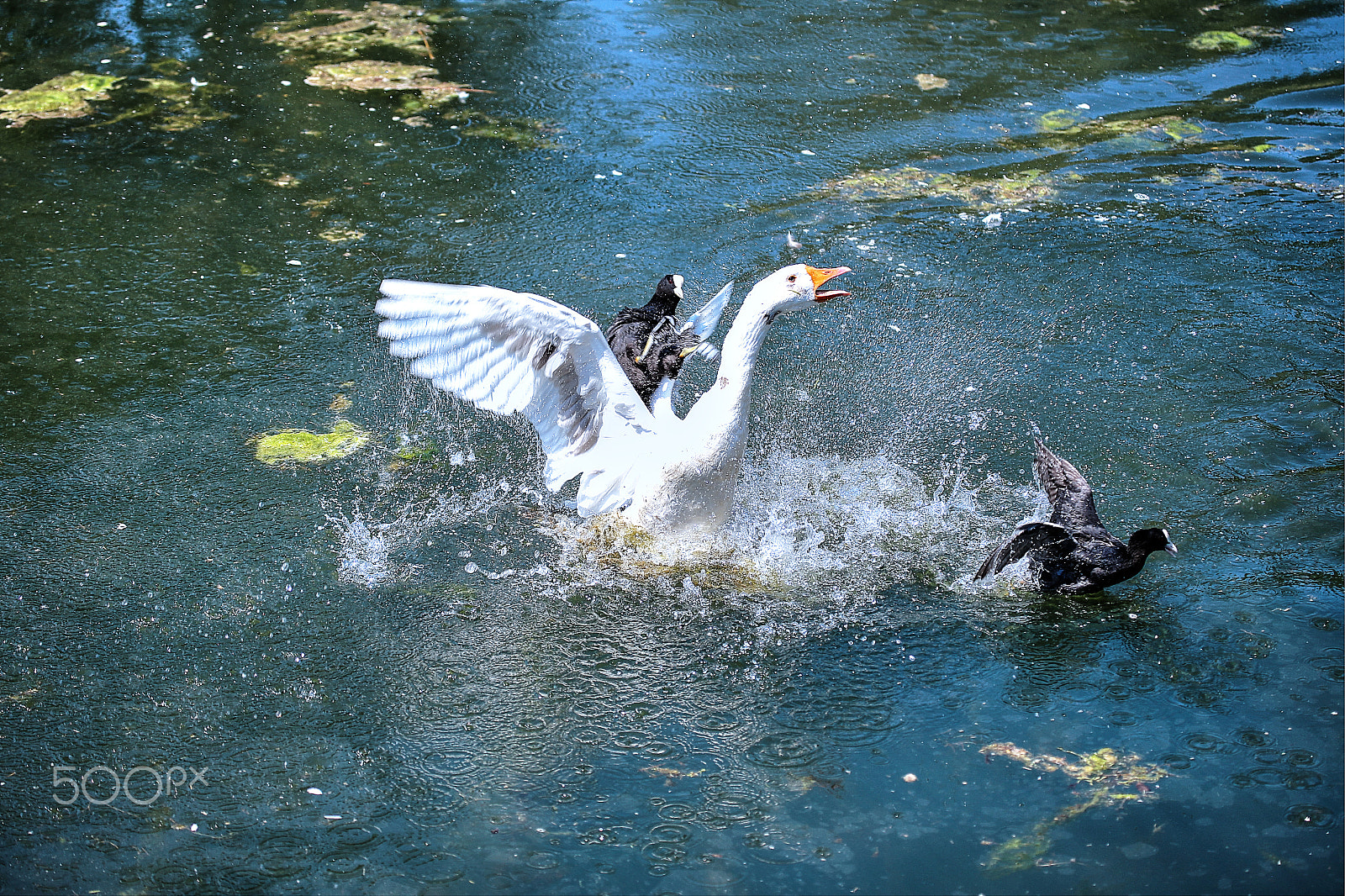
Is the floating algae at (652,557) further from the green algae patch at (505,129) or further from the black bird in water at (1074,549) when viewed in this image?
the green algae patch at (505,129)

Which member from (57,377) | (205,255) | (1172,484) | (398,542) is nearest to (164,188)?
(205,255)

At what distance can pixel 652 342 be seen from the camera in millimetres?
4613

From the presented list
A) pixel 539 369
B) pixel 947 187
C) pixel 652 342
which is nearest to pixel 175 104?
pixel 652 342

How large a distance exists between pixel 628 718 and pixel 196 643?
155 centimetres

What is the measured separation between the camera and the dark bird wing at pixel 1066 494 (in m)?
3.83

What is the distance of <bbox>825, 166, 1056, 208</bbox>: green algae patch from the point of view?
6688 millimetres

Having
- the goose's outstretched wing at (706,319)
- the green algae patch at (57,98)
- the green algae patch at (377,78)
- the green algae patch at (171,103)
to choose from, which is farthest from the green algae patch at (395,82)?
the goose's outstretched wing at (706,319)

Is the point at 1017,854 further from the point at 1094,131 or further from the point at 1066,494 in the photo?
the point at 1094,131

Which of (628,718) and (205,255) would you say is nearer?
(628,718)

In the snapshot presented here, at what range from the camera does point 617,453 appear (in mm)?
4250

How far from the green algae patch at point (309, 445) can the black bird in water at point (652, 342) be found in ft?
4.09

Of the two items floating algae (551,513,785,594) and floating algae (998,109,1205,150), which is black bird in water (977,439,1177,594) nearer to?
floating algae (551,513,785,594)

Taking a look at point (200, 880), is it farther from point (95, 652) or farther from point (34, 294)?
point (34, 294)

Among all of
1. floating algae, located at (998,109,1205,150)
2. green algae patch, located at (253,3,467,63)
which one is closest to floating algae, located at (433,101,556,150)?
green algae patch, located at (253,3,467,63)
